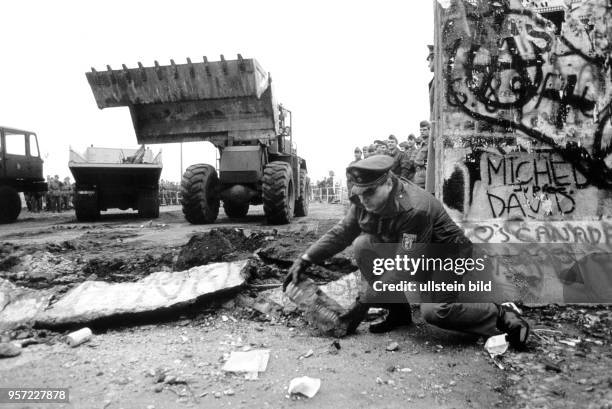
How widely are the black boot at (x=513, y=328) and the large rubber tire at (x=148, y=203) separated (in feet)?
31.4

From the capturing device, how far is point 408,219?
2543mm

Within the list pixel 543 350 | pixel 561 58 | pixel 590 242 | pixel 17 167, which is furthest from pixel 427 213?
pixel 17 167

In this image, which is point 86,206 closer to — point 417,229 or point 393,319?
point 393,319

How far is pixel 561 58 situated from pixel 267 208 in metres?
5.38

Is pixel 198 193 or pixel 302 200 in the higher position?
pixel 198 193

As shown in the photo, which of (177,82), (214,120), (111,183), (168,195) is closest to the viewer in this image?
(177,82)

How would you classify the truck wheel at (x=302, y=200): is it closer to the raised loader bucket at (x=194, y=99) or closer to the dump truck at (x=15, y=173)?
the raised loader bucket at (x=194, y=99)

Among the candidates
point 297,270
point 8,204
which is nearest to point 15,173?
point 8,204

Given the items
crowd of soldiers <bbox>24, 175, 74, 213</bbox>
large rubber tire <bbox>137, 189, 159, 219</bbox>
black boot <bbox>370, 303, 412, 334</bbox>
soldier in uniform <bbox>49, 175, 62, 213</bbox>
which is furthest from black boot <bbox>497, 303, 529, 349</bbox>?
soldier in uniform <bbox>49, 175, 62, 213</bbox>

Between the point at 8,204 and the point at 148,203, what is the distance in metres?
3.88

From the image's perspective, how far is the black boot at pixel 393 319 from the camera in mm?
2881

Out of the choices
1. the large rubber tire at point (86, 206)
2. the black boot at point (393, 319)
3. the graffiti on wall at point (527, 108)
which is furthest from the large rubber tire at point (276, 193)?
the black boot at point (393, 319)

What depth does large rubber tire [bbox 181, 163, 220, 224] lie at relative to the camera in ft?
26.2

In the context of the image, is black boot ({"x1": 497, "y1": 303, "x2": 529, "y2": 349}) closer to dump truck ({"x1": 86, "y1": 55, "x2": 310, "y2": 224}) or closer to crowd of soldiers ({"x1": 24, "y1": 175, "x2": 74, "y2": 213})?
dump truck ({"x1": 86, "y1": 55, "x2": 310, "y2": 224})
